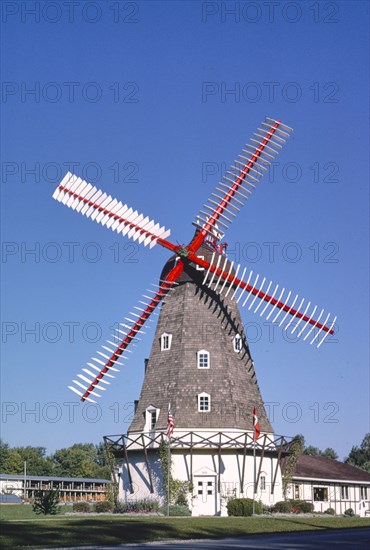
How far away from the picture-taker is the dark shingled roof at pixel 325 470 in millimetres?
59300

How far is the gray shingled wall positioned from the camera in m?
→ 47.7

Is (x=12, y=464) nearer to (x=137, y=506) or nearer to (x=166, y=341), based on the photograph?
(x=166, y=341)

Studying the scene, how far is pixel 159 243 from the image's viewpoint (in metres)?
48.1

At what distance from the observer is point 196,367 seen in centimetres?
4847

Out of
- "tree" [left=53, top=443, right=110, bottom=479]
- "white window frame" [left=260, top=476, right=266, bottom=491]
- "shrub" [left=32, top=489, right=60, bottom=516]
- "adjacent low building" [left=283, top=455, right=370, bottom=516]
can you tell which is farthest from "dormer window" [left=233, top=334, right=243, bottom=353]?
"tree" [left=53, top=443, right=110, bottom=479]

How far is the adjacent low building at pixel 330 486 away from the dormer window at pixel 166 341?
12321 mm

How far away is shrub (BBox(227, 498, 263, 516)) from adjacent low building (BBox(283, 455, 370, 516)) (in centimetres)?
1022

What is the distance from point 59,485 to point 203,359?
3259 inches

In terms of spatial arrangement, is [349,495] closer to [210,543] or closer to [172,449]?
[172,449]

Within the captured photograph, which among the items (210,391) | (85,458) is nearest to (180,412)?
(210,391)

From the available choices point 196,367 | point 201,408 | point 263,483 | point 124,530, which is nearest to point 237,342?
point 196,367

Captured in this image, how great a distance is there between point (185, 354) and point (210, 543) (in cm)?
2445

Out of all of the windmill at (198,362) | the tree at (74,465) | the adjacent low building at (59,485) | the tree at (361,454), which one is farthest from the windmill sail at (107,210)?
the tree at (74,465)

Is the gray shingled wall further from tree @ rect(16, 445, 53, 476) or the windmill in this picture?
tree @ rect(16, 445, 53, 476)
